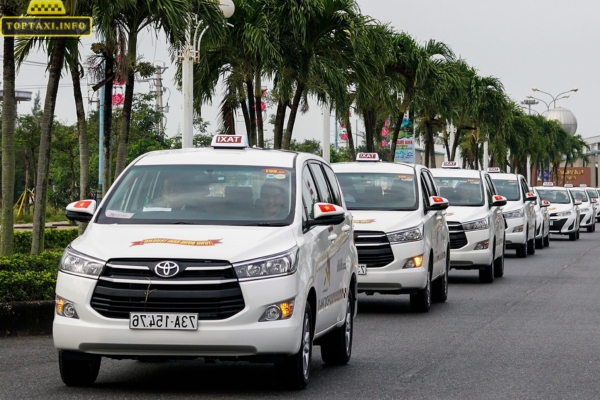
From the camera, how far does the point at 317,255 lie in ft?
29.7

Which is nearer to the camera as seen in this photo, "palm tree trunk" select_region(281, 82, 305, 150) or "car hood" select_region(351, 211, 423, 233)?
"car hood" select_region(351, 211, 423, 233)

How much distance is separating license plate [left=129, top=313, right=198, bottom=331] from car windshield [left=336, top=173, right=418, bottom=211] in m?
7.81

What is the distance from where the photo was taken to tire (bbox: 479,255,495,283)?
20484mm

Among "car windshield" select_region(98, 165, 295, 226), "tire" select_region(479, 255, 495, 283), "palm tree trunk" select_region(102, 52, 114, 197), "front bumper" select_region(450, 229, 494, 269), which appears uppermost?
"palm tree trunk" select_region(102, 52, 114, 197)

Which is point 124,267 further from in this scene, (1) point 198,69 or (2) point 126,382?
(1) point 198,69

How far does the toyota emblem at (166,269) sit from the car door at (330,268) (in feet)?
4.56

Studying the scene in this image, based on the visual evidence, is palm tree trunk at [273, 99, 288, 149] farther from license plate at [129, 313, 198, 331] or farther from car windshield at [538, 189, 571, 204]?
license plate at [129, 313, 198, 331]

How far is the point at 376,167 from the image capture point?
16.5m

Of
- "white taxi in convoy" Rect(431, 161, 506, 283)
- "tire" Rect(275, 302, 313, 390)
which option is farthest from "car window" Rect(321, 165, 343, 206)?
"white taxi in convoy" Rect(431, 161, 506, 283)

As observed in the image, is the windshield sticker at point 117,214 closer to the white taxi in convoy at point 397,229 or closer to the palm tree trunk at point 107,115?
the white taxi in convoy at point 397,229

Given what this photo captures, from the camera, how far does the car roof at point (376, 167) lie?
16281 mm

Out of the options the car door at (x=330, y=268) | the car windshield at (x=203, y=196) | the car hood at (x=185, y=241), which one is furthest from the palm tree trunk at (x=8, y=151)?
the car hood at (x=185, y=241)

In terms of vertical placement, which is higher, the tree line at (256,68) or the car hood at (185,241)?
the tree line at (256,68)

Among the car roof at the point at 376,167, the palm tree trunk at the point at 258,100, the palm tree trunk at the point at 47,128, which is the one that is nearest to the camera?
the car roof at the point at 376,167
